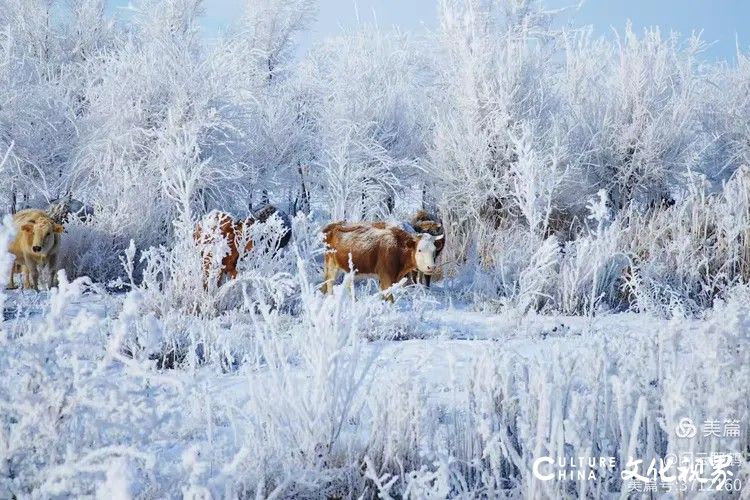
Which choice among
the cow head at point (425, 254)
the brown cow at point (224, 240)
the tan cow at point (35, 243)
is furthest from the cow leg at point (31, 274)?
the cow head at point (425, 254)

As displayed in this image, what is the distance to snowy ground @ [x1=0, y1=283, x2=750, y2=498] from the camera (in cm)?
161

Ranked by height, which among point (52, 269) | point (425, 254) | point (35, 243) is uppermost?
point (35, 243)

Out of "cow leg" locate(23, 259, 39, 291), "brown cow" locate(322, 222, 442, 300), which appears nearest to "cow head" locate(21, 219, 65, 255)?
"cow leg" locate(23, 259, 39, 291)

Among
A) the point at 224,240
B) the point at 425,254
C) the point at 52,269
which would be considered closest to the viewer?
the point at 224,240

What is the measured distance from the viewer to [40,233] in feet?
20.6

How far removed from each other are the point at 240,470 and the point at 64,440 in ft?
1.62

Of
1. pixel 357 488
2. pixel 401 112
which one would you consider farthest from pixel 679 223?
pixel 401 112

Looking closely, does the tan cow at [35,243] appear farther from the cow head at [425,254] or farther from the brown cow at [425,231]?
the brown cow at [425,231]

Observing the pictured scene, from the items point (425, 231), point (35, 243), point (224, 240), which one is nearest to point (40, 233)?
point (35, 243)

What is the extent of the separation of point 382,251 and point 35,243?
333cm

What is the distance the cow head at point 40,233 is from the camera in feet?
20.6

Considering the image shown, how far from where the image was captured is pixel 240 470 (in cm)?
191

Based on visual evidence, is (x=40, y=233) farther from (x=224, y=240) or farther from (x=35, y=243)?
(x=224, y=240)

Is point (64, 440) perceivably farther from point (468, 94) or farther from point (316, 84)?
point (316, 84)
